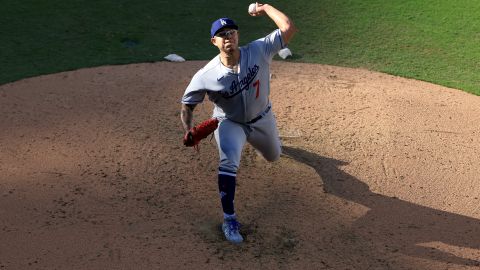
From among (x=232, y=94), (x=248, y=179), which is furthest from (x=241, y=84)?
(x=248, y=179)

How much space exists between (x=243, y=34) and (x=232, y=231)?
4925 mm

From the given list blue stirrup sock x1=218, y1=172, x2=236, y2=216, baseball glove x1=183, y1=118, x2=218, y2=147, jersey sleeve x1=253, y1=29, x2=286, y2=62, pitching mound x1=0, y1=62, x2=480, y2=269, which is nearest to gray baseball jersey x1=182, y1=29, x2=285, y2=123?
jersey sleeve x1=253, y1=29, x2=286, y2=62

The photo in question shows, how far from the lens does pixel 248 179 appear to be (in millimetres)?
5836

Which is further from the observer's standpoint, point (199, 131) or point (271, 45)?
point (271, 45)

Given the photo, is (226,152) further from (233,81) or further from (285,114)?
(285,114)

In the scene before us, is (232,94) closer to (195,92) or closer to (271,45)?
(195,92)

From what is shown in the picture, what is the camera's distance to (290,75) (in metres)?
7.97

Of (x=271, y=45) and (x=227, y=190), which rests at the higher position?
(x=271, y=45)

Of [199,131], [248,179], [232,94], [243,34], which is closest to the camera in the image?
[199,131]

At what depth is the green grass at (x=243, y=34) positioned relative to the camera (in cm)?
845

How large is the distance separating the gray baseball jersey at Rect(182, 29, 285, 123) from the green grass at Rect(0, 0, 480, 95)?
3.43 m

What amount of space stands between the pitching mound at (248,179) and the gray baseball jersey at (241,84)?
2.69 feet

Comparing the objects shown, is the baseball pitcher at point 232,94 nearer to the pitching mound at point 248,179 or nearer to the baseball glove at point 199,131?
the baseball glove at point 199,131

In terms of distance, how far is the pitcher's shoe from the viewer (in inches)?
191
